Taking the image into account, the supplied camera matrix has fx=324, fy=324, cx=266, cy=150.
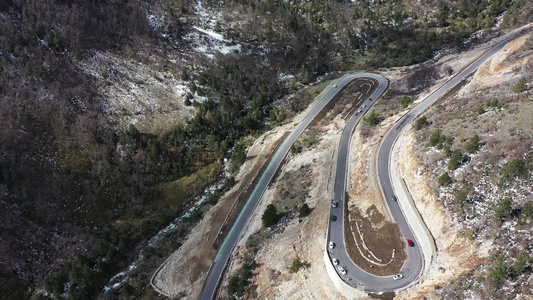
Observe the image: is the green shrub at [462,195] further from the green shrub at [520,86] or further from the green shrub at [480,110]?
the green shrub at [520,86]

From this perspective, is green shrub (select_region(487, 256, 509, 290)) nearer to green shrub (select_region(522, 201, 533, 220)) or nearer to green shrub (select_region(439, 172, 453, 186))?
green shrub (select_region(522, 201, 533, 220))

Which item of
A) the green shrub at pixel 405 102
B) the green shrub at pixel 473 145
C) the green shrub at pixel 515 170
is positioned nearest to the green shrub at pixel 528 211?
the green shrub at pixel 515 170

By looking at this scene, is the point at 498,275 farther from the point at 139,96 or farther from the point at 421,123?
the point at 139,96

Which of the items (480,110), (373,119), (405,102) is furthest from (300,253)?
(405,102)

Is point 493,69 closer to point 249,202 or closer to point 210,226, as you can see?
point 249,202

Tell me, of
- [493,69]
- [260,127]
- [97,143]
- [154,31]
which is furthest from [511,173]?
[154,31]

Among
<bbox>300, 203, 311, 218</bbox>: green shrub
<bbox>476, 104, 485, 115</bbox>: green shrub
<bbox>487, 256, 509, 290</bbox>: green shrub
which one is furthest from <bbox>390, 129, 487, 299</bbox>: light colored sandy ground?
<bbox>300, 203, 311, 218</bbox>: green shrub
